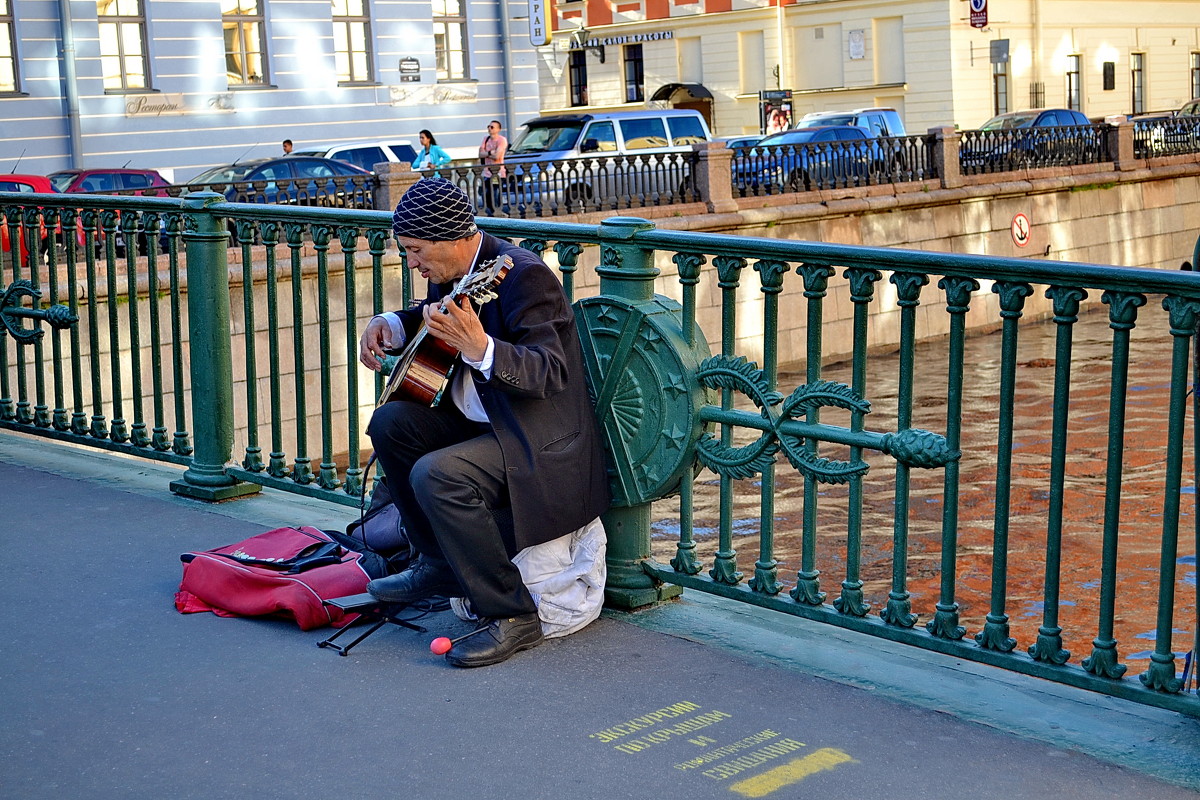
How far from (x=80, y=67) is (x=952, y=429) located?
22.1 m

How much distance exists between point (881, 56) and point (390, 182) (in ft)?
89.3

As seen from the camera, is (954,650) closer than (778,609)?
Yes

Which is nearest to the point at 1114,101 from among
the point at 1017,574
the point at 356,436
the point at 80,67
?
the point at 80,67

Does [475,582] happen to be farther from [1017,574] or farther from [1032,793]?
[1017,574]

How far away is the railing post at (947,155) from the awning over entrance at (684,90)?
2007 cm

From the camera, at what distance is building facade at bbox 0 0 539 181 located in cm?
2272

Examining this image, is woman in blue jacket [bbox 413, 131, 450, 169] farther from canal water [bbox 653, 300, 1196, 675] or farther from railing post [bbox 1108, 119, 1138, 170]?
railing post [bbox 1108, 119, 1138, 170]

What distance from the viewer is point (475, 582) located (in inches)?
152

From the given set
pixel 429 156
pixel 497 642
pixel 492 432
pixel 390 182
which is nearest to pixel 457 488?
pixel 492 432

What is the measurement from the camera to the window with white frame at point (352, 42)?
87.4 feet

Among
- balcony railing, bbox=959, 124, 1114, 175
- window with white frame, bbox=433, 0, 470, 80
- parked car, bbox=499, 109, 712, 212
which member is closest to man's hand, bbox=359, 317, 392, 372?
parked car, bbox=499, 109, 712, 212

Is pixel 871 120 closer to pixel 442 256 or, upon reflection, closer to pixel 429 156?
pixel 429 156

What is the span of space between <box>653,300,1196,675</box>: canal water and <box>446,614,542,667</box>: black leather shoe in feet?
8.58

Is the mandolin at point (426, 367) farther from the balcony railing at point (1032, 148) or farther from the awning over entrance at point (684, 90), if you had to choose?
the awning over entrance at point (684, 90)
